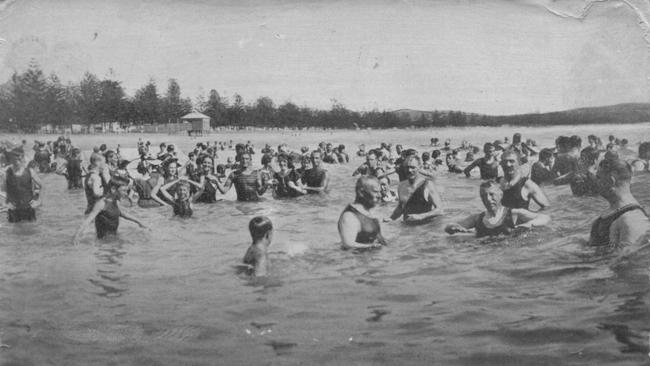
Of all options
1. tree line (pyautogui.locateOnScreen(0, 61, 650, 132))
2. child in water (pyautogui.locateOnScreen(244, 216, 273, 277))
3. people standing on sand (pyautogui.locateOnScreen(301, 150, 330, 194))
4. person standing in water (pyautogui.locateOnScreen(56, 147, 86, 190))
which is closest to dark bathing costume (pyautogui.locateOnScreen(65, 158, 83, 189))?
person standing in water (pyautogui.locateOnScreen(56, 147, 86, 190))

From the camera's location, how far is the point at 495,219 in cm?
455

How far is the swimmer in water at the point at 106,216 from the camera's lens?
470cm

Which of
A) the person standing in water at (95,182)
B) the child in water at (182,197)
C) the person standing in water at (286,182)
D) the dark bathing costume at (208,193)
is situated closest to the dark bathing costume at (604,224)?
the person standing in water at (286,182)

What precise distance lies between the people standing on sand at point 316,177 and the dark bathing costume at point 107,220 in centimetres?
155

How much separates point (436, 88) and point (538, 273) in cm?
167

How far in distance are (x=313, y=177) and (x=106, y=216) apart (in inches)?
67.3

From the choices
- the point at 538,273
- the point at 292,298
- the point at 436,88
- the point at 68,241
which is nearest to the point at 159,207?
the point at 68,241

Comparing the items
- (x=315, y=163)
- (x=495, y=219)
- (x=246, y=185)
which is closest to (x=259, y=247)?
(x=246, y=185)

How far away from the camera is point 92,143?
17.2 feet

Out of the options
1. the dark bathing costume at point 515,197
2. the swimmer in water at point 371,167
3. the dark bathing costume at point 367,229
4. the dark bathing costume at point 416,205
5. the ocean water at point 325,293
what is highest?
the swimmer in water at point 371,167

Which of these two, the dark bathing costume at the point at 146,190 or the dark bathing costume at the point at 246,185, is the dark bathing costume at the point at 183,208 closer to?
the dark bathing costume at the point at 146,190

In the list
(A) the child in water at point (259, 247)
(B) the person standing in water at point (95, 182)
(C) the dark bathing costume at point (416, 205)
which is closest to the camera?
(A) the child in water at point (259, 247)

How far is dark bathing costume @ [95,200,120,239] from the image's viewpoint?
471 cm

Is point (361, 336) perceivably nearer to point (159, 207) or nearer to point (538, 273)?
point (538, 273)
